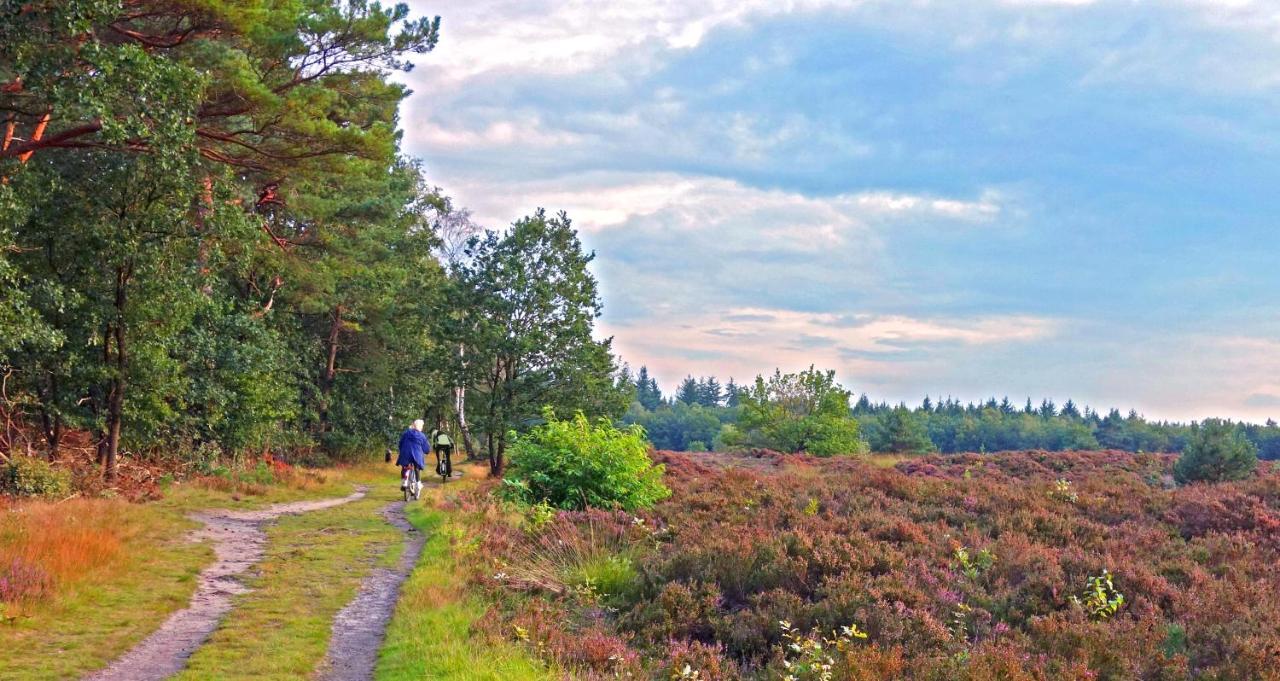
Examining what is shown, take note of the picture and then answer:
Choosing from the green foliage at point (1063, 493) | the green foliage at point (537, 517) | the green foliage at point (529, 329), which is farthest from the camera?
the green foliage at point (529, 329)

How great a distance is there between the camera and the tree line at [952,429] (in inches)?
2510

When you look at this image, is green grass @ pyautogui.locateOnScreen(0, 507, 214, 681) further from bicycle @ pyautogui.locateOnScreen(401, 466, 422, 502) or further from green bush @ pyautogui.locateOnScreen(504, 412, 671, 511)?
bicycle @ pyautogui.locateOnScreen(401, 466, 422, 502)

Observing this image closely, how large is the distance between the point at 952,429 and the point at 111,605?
144299mm

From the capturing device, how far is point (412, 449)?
20.9m

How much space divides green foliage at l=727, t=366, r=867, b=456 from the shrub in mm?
25113

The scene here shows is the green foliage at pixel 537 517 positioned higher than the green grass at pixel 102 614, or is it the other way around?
the green foliage at pixel 537 517

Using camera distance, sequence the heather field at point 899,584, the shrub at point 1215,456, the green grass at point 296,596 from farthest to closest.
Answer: the shrub at point 1215,456
the heather field at point 899,584
the green grass at point 296,596

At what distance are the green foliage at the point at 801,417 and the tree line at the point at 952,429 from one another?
744 millimetres

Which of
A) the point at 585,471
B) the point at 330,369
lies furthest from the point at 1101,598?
the point at 330,369

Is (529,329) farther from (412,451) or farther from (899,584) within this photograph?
(899,584)

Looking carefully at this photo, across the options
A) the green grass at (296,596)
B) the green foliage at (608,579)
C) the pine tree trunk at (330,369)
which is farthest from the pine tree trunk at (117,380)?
the pine tree trunk at (330,369)

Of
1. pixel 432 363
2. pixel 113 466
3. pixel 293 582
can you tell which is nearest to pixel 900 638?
pixel 293 582

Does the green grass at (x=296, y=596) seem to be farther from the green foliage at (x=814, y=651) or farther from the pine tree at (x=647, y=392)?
the pine tree at (x=647, y=392)

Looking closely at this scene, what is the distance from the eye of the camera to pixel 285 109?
56.2ft
